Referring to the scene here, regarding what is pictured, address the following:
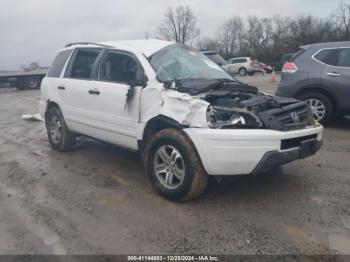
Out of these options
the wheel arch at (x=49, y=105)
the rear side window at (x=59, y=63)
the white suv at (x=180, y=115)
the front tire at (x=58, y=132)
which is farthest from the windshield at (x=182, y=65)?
the wheel arch at (x=49, y=105)

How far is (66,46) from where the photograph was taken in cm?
571

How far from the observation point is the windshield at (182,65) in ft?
13.4

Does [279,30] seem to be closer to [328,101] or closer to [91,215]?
[328,101]

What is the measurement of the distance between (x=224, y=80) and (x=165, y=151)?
49.9 inches

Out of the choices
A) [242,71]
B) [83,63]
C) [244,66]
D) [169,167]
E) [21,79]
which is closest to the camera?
[169,167]

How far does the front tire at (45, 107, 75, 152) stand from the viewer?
220 inches

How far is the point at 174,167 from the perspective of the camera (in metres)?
3.59

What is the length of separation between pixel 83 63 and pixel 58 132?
4.52ft

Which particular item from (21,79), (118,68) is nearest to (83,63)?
(118,68)

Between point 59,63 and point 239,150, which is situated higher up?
point 59,63

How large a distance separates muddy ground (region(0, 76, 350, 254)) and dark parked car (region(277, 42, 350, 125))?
1.66 metres

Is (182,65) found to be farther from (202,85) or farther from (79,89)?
(79,89)

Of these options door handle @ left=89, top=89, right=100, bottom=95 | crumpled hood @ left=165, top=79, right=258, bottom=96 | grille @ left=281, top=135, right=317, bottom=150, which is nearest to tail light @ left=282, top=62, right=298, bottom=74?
crumpled hood @ left=165, top=79, right=258, bottom=96

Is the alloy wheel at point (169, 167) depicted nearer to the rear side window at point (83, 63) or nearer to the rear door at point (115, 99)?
the rear door at point (115, 99)
